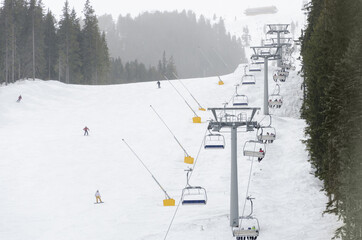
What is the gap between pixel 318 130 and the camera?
24.1 meters

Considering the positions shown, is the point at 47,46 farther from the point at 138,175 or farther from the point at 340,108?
the point at 340,108

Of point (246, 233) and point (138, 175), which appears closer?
point (246, 233)

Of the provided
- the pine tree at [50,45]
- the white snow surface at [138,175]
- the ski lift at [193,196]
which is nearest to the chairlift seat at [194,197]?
the ski lift at [193,196]

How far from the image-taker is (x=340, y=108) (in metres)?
19.9

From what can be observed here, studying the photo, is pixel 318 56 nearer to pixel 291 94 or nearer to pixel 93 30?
pixel 291 94

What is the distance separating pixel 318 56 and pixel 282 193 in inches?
317

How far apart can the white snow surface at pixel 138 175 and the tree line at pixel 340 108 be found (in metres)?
3.52

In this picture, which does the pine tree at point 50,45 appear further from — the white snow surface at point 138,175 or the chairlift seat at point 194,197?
the chairlift seat at point 194,197

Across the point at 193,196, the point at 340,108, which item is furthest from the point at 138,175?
the point at 340,108

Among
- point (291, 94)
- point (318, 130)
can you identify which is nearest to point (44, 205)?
point (318, 130)

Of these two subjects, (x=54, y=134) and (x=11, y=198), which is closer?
(x=11, y=198)

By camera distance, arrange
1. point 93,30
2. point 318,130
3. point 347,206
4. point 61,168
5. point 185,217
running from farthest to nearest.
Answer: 1. point 93,30
2. point 61,168
3. point 185,217
4. point 318,130
5. point 347,206

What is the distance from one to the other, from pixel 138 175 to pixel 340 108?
19.0 metres

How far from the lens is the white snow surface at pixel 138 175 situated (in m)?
26.4
